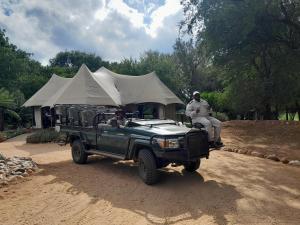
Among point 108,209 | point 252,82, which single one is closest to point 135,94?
point 252,82

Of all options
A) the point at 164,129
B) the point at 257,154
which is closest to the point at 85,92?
the point at 257,154

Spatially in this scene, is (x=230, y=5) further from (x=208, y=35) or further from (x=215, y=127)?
(x=215, y=127)

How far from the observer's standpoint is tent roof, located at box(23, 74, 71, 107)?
28.8 meters

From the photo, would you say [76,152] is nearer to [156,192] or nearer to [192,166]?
[192,166]

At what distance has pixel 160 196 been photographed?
7582 millimetres

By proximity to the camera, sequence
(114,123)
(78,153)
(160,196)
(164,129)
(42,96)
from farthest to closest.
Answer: (42,96), (78,153), (114,123), (164,129), (160,196)

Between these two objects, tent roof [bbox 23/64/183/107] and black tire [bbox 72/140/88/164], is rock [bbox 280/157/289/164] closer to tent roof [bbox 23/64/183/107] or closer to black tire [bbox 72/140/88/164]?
black tire [bbox 72/140/88/164]

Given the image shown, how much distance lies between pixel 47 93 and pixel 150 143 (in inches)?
892

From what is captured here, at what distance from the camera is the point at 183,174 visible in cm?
943

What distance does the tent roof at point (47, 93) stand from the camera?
94.5 feet

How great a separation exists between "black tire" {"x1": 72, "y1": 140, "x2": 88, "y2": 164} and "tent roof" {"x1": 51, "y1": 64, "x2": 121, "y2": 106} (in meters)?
9.99

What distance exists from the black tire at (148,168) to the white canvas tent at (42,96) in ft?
70.6

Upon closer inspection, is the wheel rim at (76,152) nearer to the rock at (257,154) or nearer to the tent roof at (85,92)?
the rock at (257,154)

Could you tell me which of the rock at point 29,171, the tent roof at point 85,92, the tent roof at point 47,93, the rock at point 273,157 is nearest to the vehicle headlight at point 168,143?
the rock at point 29,171
